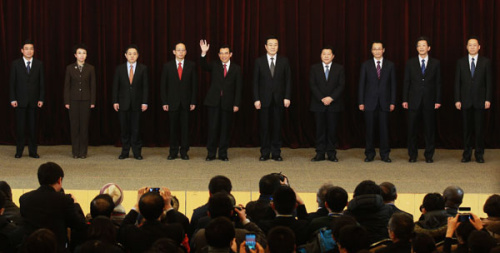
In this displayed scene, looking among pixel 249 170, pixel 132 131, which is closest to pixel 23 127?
pixel 132 131

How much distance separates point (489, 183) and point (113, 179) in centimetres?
375

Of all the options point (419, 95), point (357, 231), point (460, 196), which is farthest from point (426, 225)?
point (419, 95)

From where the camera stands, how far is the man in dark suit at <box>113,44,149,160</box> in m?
9.39

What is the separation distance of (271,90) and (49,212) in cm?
501

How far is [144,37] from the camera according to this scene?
413 inches

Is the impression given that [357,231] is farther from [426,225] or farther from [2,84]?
[2,84]

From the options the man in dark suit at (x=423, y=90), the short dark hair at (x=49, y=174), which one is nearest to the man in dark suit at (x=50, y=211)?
the short dark hair at (x=49, y=174)

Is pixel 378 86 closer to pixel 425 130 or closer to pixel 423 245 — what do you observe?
pixel 425 130

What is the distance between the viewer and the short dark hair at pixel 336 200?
4613 mm

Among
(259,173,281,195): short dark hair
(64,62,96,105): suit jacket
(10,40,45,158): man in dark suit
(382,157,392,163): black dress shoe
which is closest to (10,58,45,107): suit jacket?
(10,40,45,158): man in dark suit

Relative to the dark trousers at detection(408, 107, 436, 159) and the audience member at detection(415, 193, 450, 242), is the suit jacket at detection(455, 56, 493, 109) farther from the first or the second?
the audience member at detection(415, 193, 450, 242)

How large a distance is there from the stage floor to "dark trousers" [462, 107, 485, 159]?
158 mm

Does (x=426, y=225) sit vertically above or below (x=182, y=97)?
below

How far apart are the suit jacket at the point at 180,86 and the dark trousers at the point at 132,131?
0.42 meters
